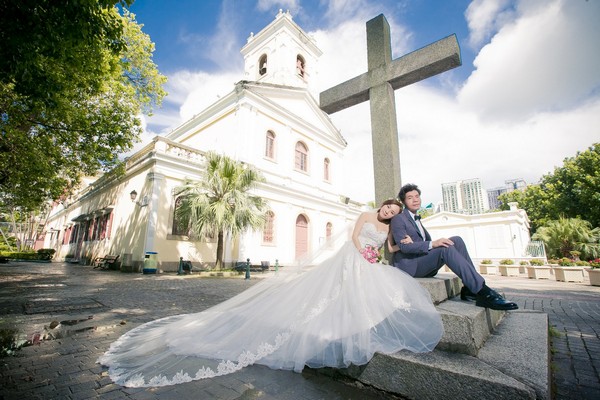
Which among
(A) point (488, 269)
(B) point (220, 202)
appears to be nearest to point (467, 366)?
(B) point (220, 202)

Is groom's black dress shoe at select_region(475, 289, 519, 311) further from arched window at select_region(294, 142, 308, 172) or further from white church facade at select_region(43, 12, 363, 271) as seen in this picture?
arched window at select_region(294, 142, 308, 172)

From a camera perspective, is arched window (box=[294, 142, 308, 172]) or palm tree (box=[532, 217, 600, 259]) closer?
palm tree (box=[532, 217, 600, 259])

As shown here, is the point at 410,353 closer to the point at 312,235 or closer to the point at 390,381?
the point at 390,381

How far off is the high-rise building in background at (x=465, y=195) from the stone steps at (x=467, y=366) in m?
133

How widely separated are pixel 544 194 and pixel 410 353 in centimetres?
3938

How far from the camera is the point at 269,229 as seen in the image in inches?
655

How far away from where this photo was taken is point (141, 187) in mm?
13852

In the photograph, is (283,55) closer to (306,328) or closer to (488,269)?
(488,269)

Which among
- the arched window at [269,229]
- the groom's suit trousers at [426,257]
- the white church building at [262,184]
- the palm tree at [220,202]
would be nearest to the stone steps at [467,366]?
the groom's suit trousers at [426,257]

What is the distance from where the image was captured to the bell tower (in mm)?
20719

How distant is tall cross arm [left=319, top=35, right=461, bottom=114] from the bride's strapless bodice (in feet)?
8.21

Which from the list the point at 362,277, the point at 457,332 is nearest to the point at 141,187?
the point at 362,277

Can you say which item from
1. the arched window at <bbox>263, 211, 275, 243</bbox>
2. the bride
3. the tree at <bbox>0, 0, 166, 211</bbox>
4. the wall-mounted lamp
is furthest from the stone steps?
the arched window at <bbox>263, 211, 275, 243</bbox>

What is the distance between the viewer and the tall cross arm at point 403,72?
4.11 metres
